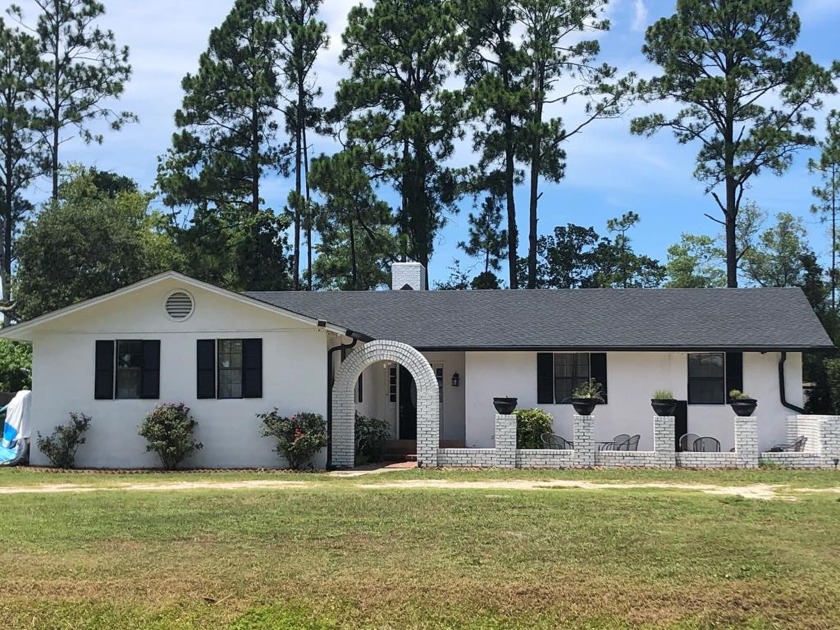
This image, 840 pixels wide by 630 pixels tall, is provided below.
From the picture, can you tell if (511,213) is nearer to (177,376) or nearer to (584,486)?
(177,376)

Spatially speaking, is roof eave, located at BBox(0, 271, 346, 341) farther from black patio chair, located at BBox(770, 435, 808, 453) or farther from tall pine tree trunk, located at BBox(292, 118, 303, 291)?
tall pine tree trunk, located at BBox(292, 118, 303, 291)

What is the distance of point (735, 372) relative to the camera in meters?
18.7

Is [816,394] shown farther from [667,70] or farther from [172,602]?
[172,602]

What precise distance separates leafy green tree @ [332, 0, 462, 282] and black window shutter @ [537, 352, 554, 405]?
15220mm

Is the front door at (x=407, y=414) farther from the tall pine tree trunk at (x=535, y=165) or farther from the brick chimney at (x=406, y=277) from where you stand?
the tall pine tree trunk at (x=535, y=165)

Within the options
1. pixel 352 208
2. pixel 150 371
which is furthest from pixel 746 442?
pixel 352 208

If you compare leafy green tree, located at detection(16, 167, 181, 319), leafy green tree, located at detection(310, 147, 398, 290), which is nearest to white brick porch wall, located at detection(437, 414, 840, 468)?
leafy green tree, located at detection(310, 147, 398, 290)

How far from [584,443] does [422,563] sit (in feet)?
29.8

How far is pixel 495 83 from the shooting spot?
3378 cm

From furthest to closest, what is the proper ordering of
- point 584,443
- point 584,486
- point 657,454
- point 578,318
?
point 578,318 < point 584,443 < point 657,454 < point 584,486

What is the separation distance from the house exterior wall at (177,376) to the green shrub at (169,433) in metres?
0.31

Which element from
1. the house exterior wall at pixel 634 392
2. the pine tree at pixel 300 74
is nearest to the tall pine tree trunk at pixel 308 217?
the pine tree at pixel 300 74

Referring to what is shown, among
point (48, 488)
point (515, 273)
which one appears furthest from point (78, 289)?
point (48, 488)

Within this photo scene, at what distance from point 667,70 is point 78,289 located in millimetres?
23216
